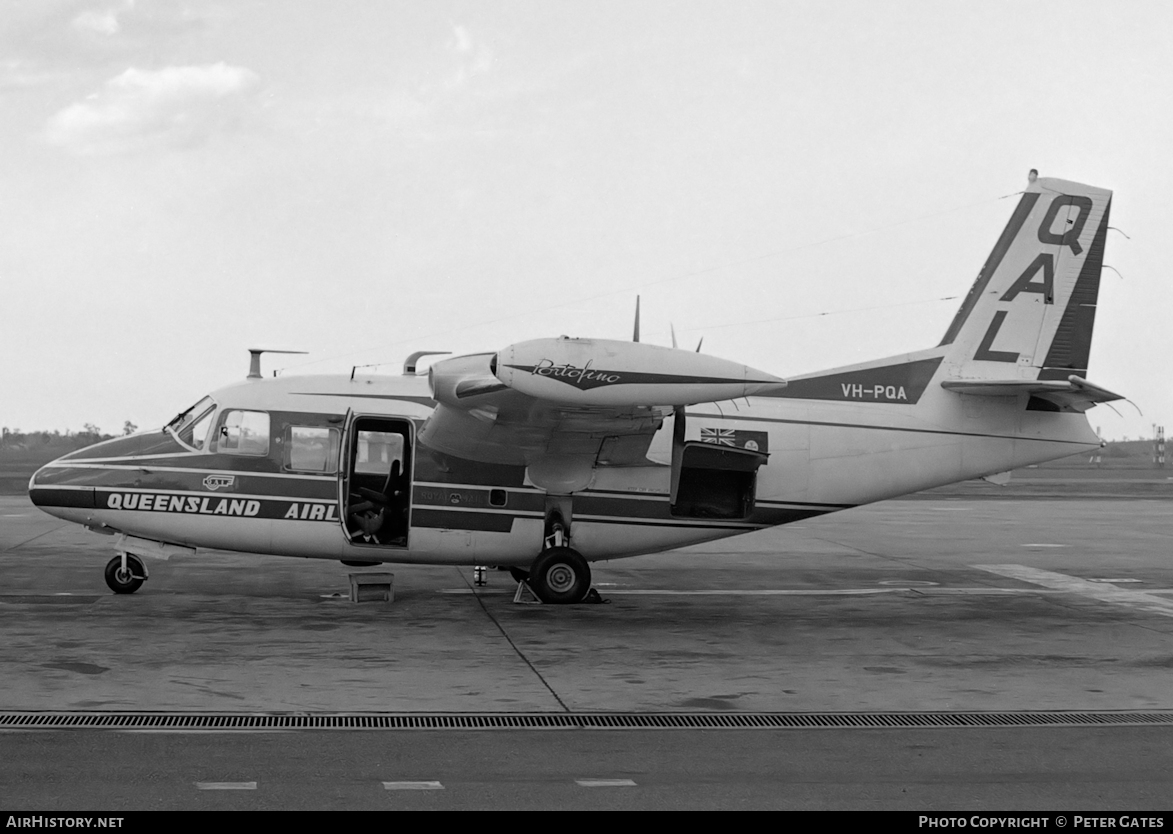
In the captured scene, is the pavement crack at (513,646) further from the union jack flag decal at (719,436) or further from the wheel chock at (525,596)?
the union jack flag decal at (719,436)

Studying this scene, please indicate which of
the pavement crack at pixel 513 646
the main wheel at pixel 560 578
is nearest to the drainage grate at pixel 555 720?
the pavement crack at pixel 513 646

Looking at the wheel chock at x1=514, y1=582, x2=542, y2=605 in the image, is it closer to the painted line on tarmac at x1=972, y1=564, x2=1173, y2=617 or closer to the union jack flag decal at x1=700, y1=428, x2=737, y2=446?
the union jack flag decal at x1=700, y1=428, x2=737, y2=446

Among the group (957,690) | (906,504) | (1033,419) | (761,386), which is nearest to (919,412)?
(1033,419)

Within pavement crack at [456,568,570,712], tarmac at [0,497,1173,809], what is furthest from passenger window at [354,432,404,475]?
pavement crack at [456,568,570,712]

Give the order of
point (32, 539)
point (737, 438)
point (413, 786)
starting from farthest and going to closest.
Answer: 1. point (32, 539)
2. point (737, 438)
3. point (413, 786)

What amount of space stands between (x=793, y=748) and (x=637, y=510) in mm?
7158

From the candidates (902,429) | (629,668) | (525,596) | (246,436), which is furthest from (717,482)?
(246,436)

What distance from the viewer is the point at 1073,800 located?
679cm

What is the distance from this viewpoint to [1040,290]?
15.8 meters

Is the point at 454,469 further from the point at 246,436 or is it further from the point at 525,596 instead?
the point at 246,436

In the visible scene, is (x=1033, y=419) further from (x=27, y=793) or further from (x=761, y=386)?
(x=27, y=793)

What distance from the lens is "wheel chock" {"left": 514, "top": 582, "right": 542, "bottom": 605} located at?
15.2m

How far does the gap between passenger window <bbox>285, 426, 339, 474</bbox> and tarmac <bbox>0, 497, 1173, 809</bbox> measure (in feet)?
5.59

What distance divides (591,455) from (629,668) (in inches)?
157
